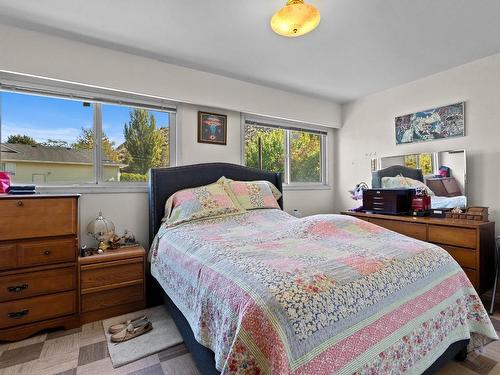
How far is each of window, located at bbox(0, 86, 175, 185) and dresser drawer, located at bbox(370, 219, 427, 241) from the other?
259 cm

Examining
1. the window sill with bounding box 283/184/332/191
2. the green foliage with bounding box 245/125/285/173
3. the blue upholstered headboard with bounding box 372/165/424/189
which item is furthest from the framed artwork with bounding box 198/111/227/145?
the blue upholstered headboard with bounding box 372/165/424/189

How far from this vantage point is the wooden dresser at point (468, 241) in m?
2.22

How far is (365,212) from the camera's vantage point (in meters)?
3.27

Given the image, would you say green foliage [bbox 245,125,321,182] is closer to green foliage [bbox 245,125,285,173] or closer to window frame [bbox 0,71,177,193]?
green foliage [bbox 245,125,285,173]

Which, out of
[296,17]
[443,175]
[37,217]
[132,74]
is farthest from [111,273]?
[443,175]

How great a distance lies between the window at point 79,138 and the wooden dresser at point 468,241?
2820 mm

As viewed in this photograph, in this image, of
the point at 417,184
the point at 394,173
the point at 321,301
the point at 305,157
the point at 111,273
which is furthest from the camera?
the point at 305,157

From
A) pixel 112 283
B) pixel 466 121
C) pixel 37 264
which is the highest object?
pixel 466 121

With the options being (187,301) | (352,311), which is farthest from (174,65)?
(352,311)

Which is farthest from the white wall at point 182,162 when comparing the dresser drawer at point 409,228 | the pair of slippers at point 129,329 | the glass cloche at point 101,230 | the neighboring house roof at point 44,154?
the dresser drawer at point 409,228

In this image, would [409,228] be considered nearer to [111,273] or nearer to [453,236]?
[453,236]

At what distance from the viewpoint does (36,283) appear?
1.90m

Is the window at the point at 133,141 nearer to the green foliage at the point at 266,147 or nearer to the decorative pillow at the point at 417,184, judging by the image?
the green foliage at the point at 266,147

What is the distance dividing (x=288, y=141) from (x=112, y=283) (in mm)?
2921
